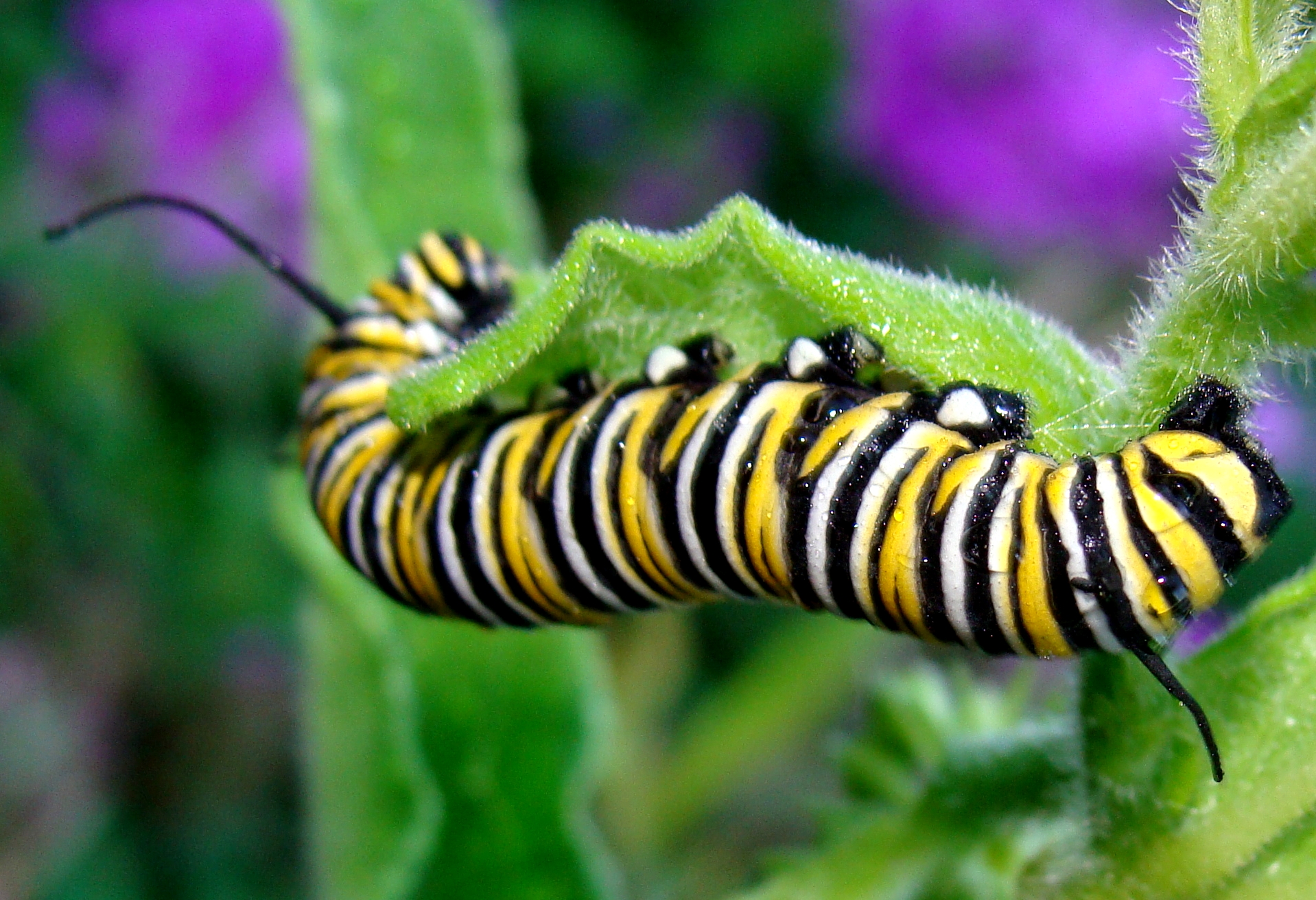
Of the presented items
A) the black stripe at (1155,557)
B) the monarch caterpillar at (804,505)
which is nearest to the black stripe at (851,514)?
the monarch caterpillar at (804,505)

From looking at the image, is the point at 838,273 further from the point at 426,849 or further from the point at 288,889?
the point at 288,889

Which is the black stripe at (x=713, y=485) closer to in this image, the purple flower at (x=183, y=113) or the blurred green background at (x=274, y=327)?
the blurred green background at (x=274, y=327)

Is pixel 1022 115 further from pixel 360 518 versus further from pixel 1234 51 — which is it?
pixel 1234 51

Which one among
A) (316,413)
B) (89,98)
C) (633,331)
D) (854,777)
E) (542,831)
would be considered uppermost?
(89,98)

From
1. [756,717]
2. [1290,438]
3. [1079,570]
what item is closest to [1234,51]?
[1079,570]

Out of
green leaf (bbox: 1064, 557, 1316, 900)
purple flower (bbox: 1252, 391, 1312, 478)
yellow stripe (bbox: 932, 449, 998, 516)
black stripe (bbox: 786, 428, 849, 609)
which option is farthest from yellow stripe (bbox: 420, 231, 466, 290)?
purple flower (bbox: 1252, 391, 1312, 478)

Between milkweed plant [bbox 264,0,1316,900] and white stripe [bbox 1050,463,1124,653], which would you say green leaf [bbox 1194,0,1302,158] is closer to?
milkweed plant [bbox 264,0,1316,900]

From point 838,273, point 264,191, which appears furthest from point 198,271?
point 838,273
